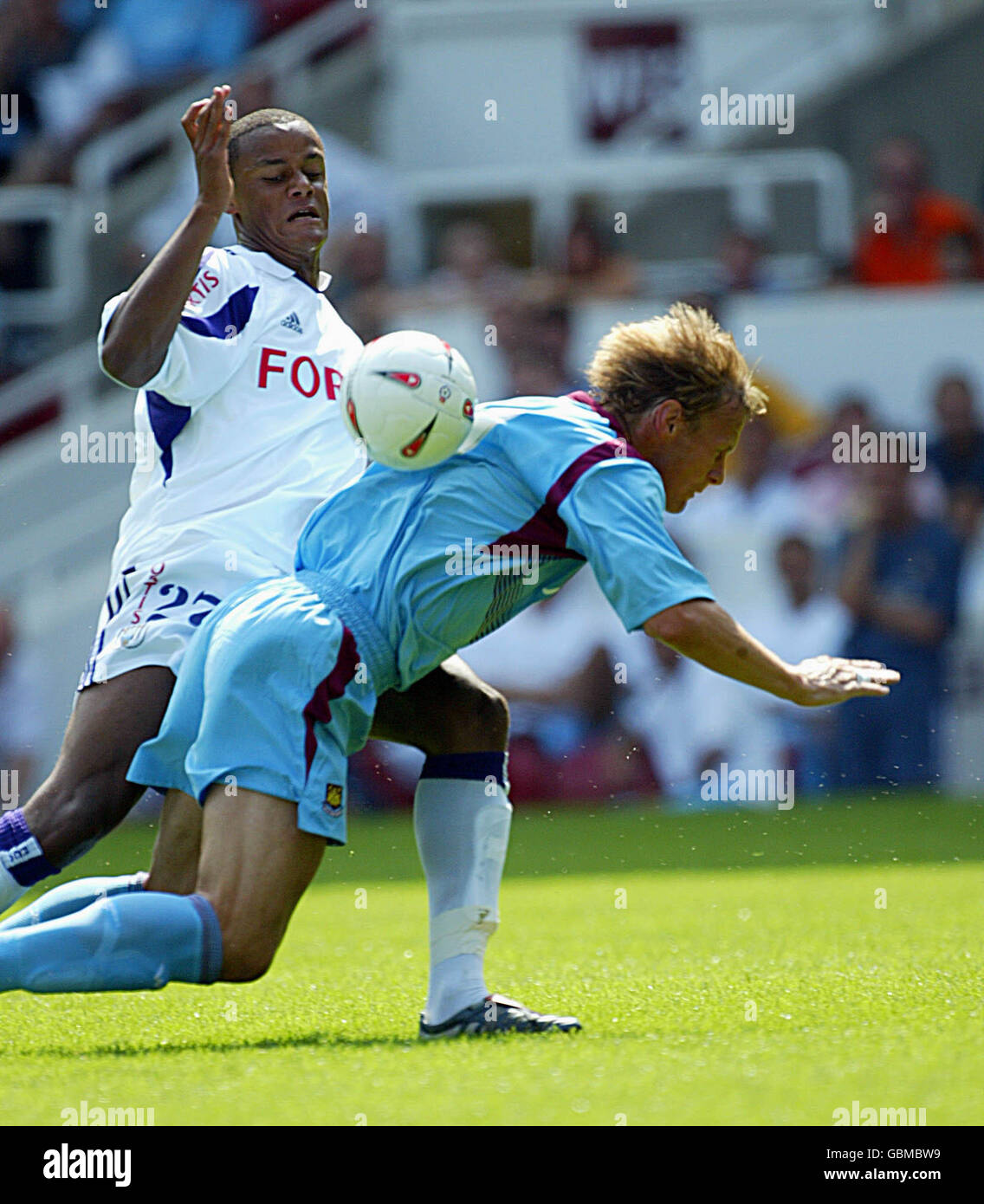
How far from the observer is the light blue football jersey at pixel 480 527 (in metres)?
4.05

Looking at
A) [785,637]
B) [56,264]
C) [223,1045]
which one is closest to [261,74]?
[56,264]

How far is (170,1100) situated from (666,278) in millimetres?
11081

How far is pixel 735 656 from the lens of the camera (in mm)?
3916

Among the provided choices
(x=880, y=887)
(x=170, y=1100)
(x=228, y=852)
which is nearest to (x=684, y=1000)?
(x=228, y=852)

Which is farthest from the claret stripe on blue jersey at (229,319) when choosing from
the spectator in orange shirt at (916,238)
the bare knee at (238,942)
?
the spectator in orange shirt at (916,238)

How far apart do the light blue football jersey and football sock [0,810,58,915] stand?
993 millimetres

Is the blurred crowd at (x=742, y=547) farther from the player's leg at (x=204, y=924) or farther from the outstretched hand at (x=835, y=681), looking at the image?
the player's leg at (x=204, y=924)

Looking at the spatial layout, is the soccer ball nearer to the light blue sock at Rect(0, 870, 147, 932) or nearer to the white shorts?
the white shorts

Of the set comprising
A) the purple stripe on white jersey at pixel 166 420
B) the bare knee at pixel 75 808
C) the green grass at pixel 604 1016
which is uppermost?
the purple stripe on white jersey at pixel 166 420

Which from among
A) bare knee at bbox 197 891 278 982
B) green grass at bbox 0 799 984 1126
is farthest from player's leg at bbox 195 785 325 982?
green grass at bbox 0 799 984 1126

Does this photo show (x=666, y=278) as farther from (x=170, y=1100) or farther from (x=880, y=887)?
(x=170, y=1100)

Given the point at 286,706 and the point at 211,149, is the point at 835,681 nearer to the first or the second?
the point at 286,706

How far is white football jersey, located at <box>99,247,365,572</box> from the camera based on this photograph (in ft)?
15.7

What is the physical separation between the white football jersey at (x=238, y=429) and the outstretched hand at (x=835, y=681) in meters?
1.47
